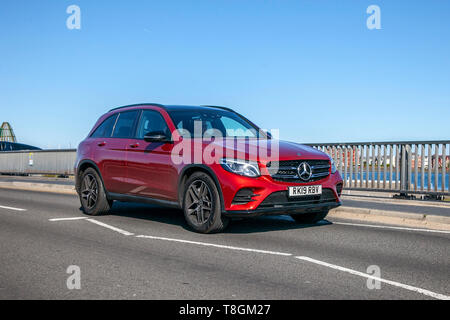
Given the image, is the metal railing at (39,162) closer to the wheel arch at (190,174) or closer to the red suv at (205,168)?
the red suv at (205,168)

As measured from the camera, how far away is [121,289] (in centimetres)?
412

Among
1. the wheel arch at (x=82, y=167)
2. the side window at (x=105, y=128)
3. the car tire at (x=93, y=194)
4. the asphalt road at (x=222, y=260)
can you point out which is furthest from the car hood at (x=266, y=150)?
the wheel arch at (x=82, y=167)

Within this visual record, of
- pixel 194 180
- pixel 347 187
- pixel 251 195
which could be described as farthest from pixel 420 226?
pixel 347 187

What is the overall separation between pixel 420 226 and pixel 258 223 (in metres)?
2.51

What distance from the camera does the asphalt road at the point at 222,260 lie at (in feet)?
13.4

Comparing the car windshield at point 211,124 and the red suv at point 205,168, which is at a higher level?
the car windshield at point 211,124

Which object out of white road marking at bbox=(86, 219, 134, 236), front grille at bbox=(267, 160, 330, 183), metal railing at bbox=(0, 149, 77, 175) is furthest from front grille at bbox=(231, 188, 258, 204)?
metal railing at bbox=(0, 149, 77, 175)

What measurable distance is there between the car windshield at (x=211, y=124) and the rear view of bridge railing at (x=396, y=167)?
577 centimetres


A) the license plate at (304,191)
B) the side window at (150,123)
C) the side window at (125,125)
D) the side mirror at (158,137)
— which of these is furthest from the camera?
the side window at (125,125)

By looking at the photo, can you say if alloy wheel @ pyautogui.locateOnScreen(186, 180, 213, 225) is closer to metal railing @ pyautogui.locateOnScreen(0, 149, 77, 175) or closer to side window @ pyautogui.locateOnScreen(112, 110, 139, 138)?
side window @ pyautogui.locateOnScreen(112, 110, 139, 138)

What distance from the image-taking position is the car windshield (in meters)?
7.65

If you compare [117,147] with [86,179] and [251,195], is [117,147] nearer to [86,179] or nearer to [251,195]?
[86,179]

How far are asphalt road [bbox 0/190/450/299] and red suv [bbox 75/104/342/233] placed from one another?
427 mm

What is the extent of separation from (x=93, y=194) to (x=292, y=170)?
4102 mm
